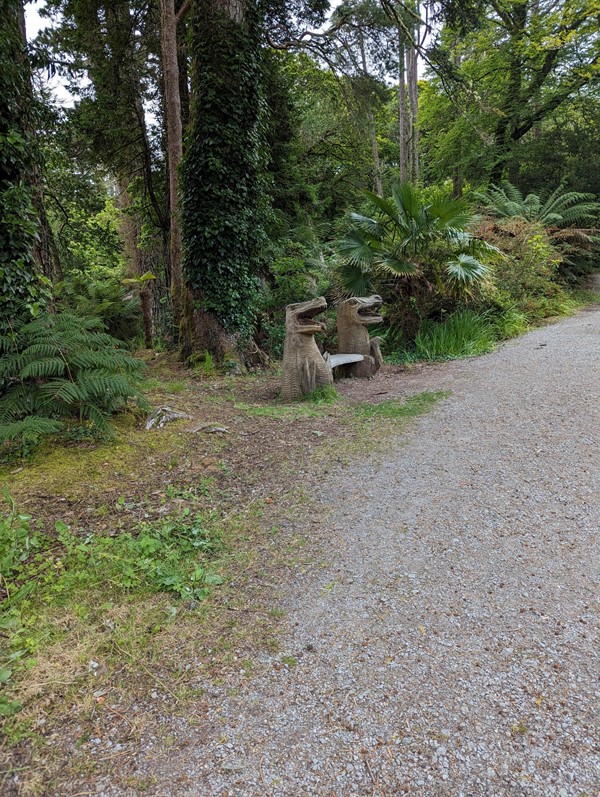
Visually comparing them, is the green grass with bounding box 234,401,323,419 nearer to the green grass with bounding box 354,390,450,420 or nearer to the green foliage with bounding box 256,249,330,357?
the green grass with bounding box 354,390,450,420

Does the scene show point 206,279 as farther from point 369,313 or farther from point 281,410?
point 281,410

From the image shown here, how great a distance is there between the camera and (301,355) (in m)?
5.20

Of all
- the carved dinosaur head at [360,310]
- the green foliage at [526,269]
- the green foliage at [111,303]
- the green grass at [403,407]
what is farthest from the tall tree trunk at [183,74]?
the green grass at [403,407]

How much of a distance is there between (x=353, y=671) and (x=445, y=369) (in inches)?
212

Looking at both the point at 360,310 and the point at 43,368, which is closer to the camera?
the point at 43,368

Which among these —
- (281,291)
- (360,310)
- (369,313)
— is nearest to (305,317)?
(360,310)

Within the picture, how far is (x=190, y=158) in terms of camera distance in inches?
253

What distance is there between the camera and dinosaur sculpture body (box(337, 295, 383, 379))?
→ 666cm

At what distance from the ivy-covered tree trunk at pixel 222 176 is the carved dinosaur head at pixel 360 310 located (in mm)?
1407

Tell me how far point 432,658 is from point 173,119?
8521 millimetres

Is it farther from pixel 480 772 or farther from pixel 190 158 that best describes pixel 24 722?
pixel 190 158

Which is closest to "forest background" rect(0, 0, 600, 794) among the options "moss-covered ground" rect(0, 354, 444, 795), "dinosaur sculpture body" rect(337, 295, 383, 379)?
"moss-covered ground" rect(0, 354, 444, 795)

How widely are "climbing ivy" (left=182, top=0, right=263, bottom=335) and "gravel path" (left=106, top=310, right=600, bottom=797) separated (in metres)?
4.24

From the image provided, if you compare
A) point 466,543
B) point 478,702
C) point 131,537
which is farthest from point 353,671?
point 131,537
